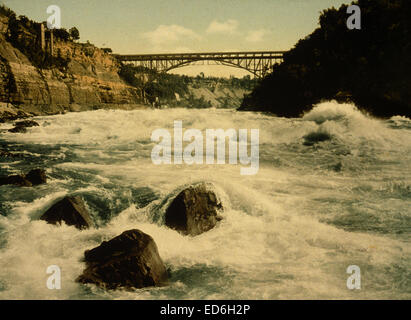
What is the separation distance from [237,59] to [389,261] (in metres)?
40.2

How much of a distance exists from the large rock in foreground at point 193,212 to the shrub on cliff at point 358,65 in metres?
19.1

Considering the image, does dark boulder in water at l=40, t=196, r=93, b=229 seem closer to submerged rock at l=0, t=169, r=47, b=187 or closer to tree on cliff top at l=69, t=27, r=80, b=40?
submerged rock at l=0, t=169, r=47, b=187

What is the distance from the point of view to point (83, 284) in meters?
3.98

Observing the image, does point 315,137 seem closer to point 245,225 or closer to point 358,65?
point 245,225

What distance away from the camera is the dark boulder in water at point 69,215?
5305 mm

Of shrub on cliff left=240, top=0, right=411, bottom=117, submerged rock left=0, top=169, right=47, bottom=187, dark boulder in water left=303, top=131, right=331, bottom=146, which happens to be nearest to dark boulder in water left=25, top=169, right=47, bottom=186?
submerged rock left=0, top=169, right=47, bottom=187

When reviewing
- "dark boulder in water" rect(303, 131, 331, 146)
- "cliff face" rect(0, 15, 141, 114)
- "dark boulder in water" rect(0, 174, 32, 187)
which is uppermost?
"cliff face" rect(0, 15, 141, 114)

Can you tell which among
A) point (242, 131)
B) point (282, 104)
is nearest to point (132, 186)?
point (242, 131)

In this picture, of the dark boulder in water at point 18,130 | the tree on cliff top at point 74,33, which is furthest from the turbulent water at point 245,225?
the tree on cliff top at point 74,33

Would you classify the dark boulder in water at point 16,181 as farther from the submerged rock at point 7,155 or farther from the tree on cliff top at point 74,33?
the tree on cliff top at point 74,33

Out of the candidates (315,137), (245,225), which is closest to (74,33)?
(315,137)

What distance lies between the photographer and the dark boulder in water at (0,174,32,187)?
7.02m

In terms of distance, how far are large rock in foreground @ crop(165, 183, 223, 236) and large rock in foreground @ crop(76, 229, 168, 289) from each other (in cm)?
114

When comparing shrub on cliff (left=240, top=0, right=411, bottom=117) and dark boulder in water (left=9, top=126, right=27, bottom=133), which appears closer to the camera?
dark boulder in water (left=9, top=126, right=27, bottom=133)
